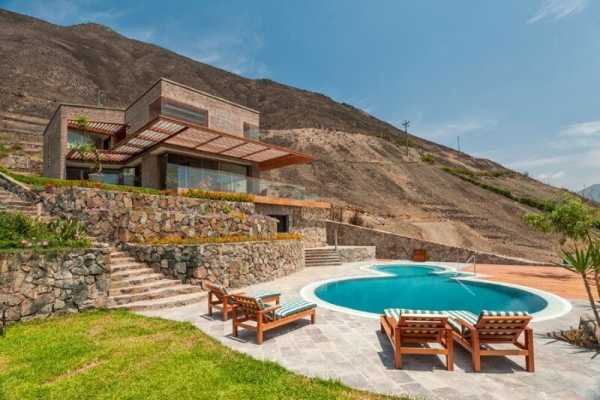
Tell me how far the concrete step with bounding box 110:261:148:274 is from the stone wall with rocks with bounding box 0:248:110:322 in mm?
1578

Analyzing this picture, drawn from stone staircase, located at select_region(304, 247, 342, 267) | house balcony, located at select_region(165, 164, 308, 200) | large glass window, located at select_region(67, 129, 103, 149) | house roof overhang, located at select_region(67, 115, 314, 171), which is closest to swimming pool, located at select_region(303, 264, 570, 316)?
stone staircase, located at select_region(304, 247, 342, 267)

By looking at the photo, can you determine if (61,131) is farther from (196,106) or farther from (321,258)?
(321,258)

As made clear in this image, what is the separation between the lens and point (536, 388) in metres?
4.12

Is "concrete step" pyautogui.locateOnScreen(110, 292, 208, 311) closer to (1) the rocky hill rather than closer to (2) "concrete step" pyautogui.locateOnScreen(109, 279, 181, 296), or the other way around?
(2) "concrete step" pyautogui.locateOnScreen(109, 279, 181, 296)

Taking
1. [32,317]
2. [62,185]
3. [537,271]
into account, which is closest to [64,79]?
[62,185]

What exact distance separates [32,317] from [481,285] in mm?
15357

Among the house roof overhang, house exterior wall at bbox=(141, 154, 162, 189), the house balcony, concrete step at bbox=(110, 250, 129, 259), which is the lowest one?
concrete step at bbox=(110, 250, 129, 259)

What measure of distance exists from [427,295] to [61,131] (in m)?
24.1

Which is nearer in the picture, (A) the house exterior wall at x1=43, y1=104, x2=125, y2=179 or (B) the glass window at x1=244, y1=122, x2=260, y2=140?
(A) the house exterior wall at x1=43, y1=104, x2=125, y2=179

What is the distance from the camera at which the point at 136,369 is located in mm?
4586

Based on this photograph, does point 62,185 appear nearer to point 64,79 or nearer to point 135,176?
point 135,176

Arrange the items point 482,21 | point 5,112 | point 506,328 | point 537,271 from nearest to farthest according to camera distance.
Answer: point 506,328, point 537,271, point 482,21, point 5,112

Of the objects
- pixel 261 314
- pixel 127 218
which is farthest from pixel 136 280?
pixel 261 314

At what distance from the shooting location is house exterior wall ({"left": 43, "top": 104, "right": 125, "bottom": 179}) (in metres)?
19.5
